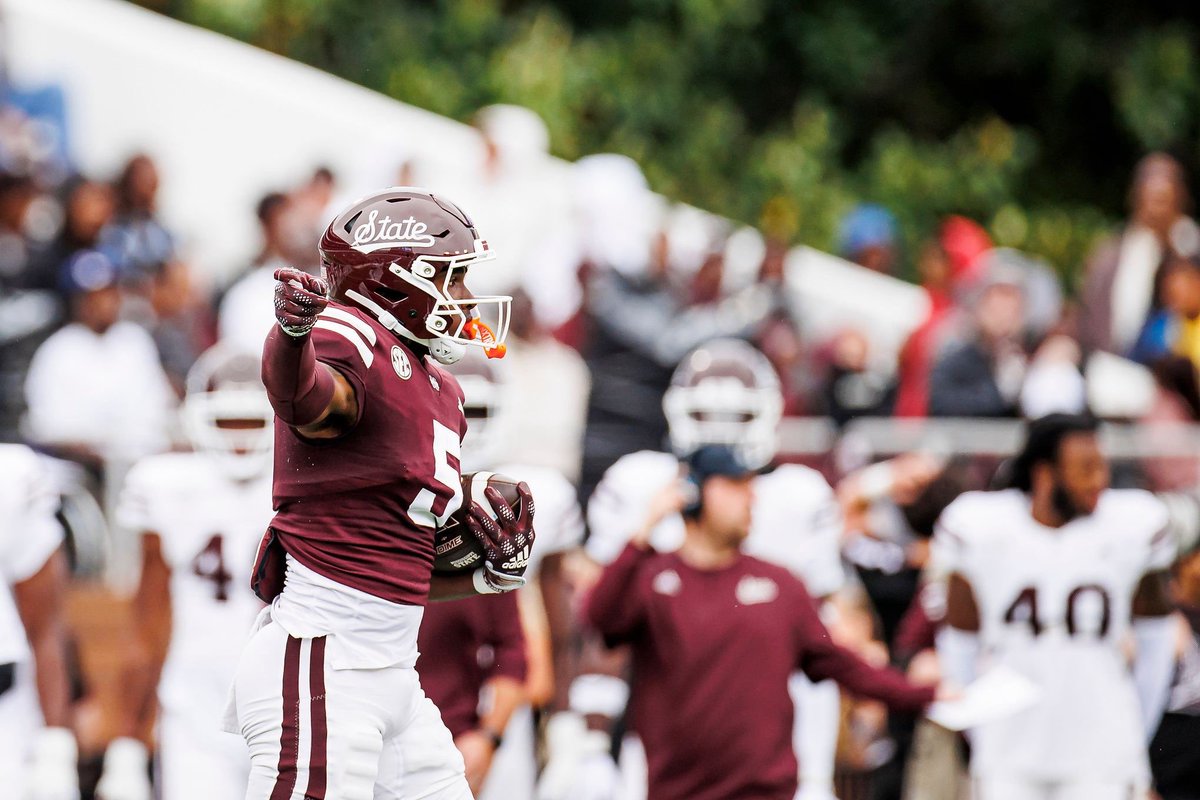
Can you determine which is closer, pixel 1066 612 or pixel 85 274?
pixel 1066 612

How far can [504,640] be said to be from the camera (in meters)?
5.84

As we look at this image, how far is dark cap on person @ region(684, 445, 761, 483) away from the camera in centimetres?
569

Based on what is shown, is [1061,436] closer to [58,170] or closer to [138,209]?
[138,209]

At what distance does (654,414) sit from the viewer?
28.5ft

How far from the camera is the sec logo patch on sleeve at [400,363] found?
163 inches

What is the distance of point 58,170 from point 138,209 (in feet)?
2.17

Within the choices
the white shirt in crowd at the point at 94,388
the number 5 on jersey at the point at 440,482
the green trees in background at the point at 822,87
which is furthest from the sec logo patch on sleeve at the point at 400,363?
the green trees in background at the point at 822,87

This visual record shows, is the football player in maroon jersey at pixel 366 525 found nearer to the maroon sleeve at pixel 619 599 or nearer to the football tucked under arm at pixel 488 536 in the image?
the football tucked under arm at pixel 488 536

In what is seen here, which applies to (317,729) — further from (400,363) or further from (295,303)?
(295,303)

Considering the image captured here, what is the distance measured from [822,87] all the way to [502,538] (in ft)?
42.4

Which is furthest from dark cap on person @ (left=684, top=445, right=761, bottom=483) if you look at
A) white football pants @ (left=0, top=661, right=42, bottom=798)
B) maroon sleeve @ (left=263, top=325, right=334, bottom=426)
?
maroon sleeve @ (left=263, top=325, right=334, bottom=426)

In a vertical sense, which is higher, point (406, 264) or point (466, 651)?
point (406, 264)

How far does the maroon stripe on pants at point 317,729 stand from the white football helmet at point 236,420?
7.63 feet

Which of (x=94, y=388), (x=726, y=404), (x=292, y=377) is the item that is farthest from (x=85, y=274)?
(x=292, y=377)
